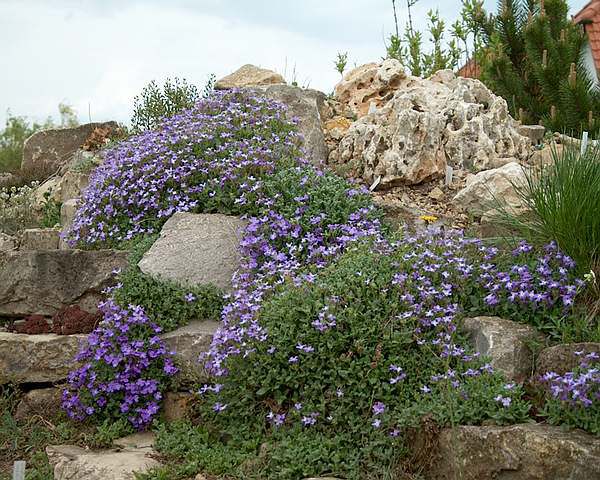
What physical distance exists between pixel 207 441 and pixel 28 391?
1.82 meters

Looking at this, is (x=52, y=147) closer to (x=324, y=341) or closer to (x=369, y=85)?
(x=369, y=85)

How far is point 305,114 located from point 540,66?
16.3 ft

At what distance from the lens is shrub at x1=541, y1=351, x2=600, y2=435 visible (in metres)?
3.79

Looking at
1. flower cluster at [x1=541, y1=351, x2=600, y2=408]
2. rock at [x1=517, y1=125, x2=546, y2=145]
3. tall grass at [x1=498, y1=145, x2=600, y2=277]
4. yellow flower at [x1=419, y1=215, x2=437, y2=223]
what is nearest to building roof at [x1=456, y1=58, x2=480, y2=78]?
rock at [x1=517, y1=125, x2=546, y2=145]

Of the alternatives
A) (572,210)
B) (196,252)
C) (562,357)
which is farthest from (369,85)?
(562,357)

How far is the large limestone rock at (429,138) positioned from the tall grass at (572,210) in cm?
226

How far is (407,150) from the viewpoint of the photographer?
23.9ft

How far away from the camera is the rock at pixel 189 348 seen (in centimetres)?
525

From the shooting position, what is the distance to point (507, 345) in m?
4.38

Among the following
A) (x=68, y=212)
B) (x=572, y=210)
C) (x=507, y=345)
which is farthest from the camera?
(x=68, y=212)

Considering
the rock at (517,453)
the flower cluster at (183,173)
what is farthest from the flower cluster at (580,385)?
the flower cluster at (183,173)

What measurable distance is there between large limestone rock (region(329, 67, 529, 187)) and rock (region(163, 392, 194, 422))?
2.94 meters

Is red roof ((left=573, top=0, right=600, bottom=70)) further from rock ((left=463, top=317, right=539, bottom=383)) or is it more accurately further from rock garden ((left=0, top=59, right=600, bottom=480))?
rock ((left=463, top=317, right=539, bottom=383))

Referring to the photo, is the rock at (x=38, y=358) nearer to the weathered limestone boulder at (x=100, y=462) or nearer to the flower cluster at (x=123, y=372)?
the flower cluster at (x=123, y=372)
